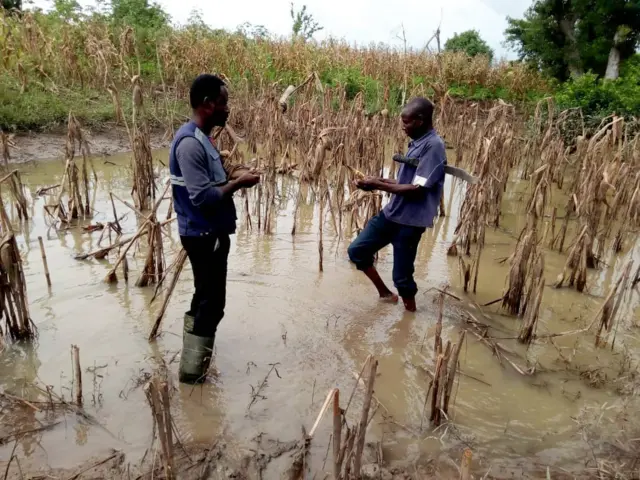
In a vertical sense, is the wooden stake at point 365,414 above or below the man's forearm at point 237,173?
below

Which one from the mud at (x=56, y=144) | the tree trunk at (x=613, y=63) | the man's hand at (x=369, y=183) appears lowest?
the mud at (x=56, y=144)

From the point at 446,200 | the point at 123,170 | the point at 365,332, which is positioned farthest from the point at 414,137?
the point at 123,170

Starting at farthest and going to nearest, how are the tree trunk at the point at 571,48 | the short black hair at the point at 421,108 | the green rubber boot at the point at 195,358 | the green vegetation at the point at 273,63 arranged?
the tree trunk at the point at 571,48 → the green vegetation at the point at 273,63 → the short black hair at the point at 421,108 → the green rubber boot at the point at 195,358

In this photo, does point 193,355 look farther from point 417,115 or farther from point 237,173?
point 417,115

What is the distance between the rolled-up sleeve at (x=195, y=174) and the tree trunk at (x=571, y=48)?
16765 mm

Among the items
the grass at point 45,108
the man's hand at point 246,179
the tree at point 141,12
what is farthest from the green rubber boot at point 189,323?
the tree at point 141,12

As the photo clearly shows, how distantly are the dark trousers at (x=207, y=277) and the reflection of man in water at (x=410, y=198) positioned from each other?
125 cm

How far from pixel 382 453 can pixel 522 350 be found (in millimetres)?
1557

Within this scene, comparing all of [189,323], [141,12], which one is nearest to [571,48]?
[141,12]

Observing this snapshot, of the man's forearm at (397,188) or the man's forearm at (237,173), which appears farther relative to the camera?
the man's forearm at (397,188)

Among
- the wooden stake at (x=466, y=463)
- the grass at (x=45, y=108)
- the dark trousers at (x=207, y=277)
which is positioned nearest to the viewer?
the wooden stake at (x=466, y=463)

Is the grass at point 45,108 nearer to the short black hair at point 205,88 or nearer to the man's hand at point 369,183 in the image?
the man's hand at point 369,183

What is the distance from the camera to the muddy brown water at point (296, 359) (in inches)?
98.6

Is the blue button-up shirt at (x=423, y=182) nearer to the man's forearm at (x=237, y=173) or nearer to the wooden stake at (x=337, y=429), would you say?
the man's forearm at (x=237, y=173)
